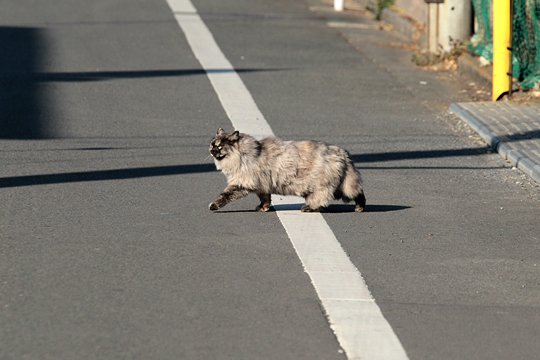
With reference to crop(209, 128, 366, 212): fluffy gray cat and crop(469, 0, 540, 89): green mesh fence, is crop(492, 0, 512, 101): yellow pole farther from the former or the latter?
crop(209, 128, 366, 212): fluffy gray cat

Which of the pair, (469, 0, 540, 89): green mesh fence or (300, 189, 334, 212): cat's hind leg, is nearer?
(300, 189, 334, 212): cat's hind leg

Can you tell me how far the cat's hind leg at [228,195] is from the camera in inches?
432

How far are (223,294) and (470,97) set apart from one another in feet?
31.3

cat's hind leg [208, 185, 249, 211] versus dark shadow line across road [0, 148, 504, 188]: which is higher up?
cat's hind leg [208, 185, 249, 211]

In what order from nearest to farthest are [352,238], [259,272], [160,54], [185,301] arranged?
[185,301]
[259,272]
[352,238]
[160,54]

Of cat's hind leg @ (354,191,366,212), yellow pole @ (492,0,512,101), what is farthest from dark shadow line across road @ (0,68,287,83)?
cat's hind leg @ (354,191,366,212)

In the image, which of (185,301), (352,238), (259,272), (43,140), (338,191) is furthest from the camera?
(43,140)

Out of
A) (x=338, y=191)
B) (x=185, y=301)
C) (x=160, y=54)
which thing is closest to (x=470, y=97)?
(x=160, y=54)

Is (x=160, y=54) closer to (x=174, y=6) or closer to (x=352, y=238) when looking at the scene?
(x=174, y=6)

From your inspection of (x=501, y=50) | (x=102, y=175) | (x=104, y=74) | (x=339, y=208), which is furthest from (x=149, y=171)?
(x=104, y=74)

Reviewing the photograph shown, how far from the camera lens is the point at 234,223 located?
10.7 m

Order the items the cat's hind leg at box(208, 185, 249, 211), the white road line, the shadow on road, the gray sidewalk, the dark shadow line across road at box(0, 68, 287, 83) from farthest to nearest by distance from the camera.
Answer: the dark shadow line across road at box(0, 68, 287, 83)
the shadow on road
the gray sidewalk
the cat's hind leg at box(208, 185, 249, 211)
the white road line

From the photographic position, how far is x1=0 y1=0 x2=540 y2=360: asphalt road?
7820mm

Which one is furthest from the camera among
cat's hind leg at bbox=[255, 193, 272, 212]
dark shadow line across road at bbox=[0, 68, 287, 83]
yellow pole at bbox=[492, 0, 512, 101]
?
dark shadow line across road at bbox=[0, 68, 287, 83]
